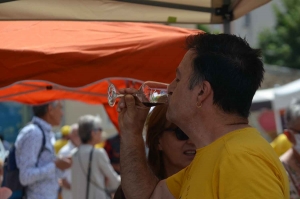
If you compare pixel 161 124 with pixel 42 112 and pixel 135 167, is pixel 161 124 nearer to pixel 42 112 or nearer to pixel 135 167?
pixel 135 167

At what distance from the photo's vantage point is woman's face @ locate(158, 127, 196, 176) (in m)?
3.27

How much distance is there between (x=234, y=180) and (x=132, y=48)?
173cm

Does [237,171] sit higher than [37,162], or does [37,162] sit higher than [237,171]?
[237,171]

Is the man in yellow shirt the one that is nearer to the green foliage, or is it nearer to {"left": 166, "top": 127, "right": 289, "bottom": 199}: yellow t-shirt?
{"left": 166, "top": 127, "right": 289, "bottom": 199}: yellow t-shirt

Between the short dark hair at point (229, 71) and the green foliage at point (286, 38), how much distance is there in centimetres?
3125

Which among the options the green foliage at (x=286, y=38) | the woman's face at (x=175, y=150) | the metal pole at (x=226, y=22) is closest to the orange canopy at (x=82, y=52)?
the metal pole at (x=226, y=22)

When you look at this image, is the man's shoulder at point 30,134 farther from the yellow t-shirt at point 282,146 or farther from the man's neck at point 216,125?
the man's neck at point 216,125

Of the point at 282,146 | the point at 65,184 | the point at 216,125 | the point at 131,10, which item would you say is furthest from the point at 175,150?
the point at 65,184

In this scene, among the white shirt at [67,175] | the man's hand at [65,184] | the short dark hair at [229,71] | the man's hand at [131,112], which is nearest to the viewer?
the short dark hair at [229,71]

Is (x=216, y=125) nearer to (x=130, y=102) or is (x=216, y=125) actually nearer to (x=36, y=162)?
(x=130, y=102)

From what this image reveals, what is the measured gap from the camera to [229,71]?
Answer: 6.96 ft

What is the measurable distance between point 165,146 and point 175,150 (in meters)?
0.06

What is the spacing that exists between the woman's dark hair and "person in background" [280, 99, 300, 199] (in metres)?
1.51

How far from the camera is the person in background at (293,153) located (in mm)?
4488
